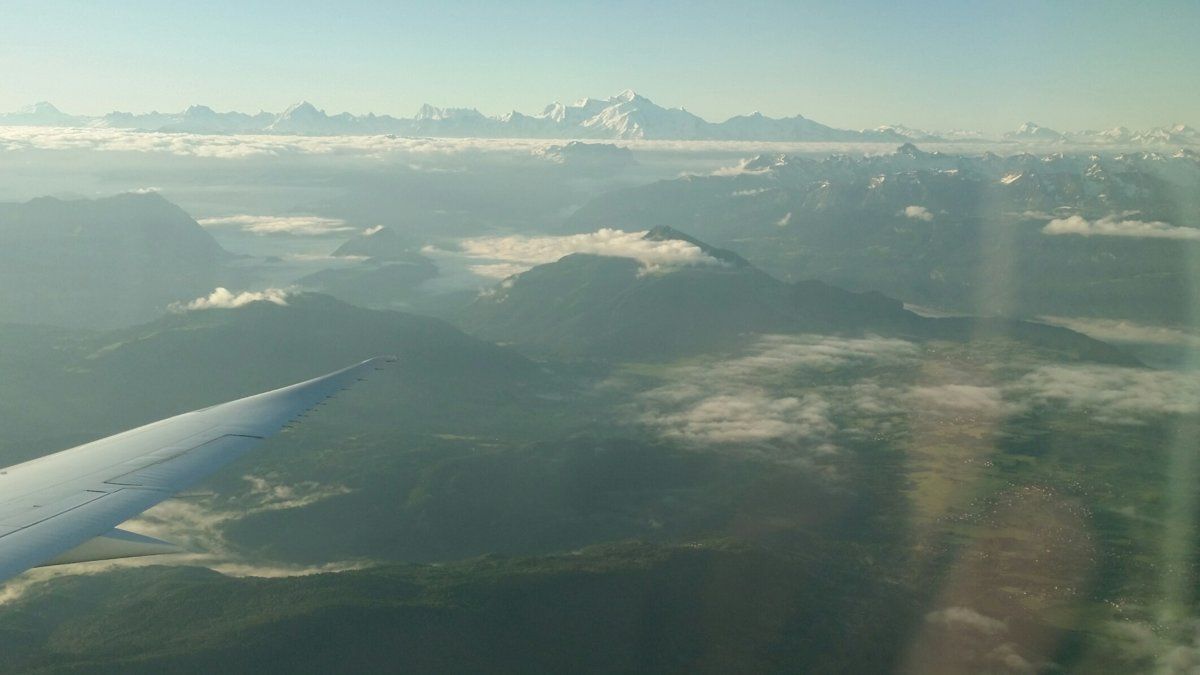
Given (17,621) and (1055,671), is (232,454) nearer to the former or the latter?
(17,621)

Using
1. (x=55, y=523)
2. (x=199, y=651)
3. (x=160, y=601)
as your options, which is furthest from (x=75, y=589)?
(x=55, y=523)

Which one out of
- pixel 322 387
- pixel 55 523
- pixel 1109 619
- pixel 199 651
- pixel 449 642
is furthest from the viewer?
pixel 1109 619

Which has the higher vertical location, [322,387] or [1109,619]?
[322,387]

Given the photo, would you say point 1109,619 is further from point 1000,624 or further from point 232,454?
point 232,454

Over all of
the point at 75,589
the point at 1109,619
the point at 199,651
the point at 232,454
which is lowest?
the point at 1109,619

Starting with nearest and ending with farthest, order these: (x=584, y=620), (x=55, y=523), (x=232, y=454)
→ (x=55, y=523), (x=232, y=454), (x=584, y=620)

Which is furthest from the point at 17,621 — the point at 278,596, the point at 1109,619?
the point at 1109,619

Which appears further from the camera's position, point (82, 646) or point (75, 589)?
point (75, 589)
